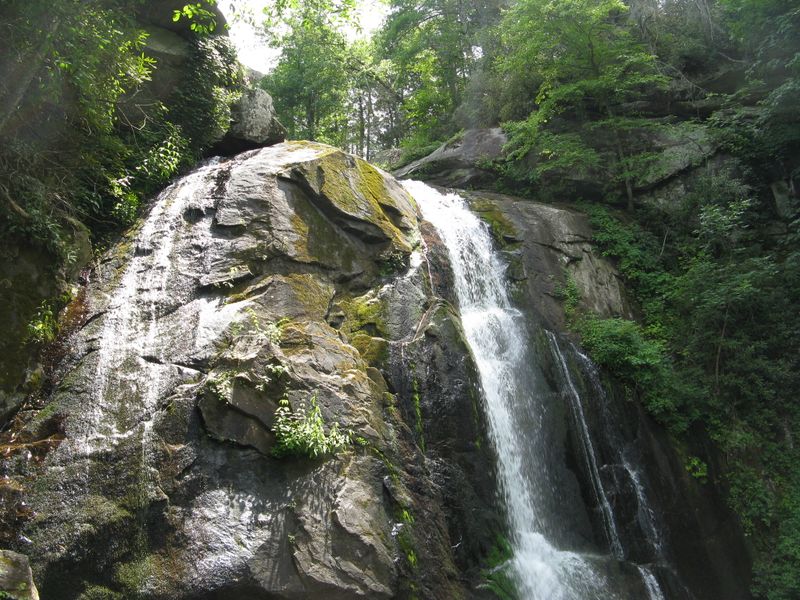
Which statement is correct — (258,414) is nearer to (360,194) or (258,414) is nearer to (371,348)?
(371,348)

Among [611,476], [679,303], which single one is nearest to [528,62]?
[679,303]

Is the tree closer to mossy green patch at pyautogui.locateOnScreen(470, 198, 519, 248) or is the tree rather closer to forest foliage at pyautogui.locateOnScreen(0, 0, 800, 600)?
forest foliage at pyautogui.locateOnScreen(0, 0, 800, 600)

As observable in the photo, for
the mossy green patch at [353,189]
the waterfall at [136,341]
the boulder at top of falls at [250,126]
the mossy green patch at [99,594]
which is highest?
the boulder at top of falls at [250,126]

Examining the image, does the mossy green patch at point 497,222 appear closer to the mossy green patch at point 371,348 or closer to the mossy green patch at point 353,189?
the mossy green patch at point 353,189

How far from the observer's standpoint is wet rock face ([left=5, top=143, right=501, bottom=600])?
483 cm

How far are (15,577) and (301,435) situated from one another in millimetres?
2525

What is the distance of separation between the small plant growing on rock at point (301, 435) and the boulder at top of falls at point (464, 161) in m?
10.9

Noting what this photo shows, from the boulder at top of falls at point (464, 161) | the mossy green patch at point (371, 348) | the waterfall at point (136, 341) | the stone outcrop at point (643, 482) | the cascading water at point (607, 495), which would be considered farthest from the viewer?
the boulder at top of falls at point (464, 161)

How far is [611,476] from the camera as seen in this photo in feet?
28.2

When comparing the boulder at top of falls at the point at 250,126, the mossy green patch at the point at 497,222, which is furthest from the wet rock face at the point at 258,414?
the mossy green patch at the point at 497,222

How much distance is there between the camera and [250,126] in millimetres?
11914

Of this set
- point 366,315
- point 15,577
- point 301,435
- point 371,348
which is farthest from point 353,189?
point 15,577

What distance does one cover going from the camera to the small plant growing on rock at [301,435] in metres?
5.54

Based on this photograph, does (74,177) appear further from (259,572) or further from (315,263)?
(259,572)
